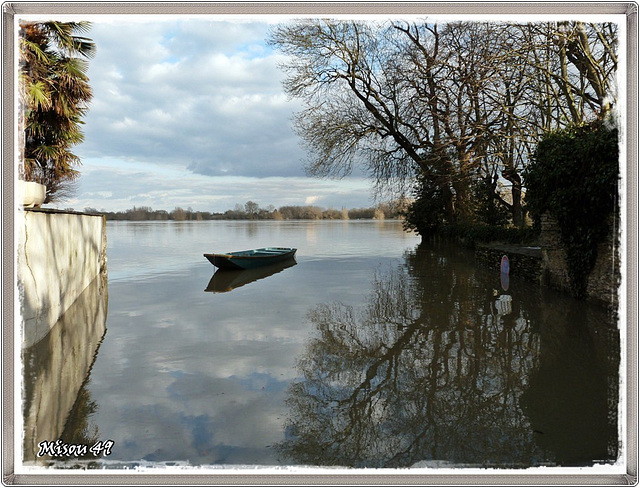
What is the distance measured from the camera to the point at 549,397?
417 centimetres

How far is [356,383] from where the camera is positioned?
458 cm

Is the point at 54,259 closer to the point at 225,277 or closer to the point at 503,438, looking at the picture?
the point at 503,438

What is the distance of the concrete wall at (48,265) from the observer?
5.05 meters

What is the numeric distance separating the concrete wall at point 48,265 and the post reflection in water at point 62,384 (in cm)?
21

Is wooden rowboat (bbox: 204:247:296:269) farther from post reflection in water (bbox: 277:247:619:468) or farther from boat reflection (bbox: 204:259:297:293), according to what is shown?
post reflection in water (bbox: 277:247:619:468)

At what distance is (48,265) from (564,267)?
9.26 meters

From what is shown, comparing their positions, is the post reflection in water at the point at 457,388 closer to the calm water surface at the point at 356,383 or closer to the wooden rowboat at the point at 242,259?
the calm water surface at the point at 356,383

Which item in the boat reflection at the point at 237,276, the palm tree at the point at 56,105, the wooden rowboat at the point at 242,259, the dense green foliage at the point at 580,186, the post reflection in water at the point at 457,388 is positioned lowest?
the post reflection in water at the point at 457,388

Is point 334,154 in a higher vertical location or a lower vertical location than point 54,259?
higher

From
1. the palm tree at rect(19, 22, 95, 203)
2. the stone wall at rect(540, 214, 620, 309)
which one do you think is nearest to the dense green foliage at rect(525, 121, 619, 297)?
the stone wall at rect(540, 214, 620, 309)

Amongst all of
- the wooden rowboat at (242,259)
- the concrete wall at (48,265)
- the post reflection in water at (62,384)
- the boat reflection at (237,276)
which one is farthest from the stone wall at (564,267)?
the wooden rowboat at (242,259)

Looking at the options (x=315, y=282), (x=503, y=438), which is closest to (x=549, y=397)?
(x=503, y=438)

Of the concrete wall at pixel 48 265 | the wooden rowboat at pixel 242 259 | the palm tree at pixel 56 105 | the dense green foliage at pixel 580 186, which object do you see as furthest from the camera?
the wooden rowboat at pixel 242 259

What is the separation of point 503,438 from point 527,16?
307 cm
